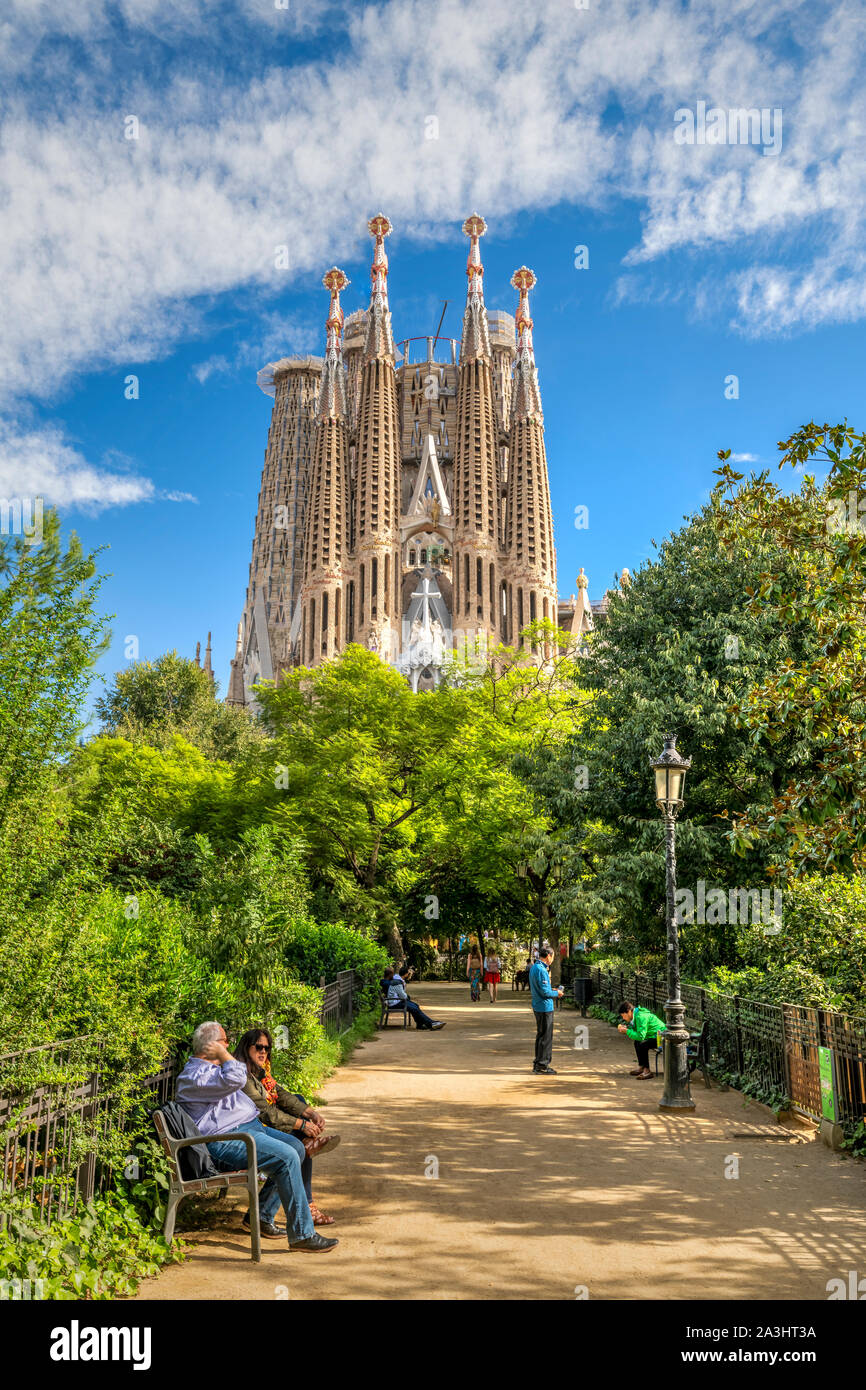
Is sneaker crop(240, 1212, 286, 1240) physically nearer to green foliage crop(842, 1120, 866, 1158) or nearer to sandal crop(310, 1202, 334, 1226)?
sandal crop(310, 1202, 334, 1226)

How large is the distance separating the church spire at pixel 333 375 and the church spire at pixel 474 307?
1018 cm

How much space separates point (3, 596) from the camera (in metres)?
7.58

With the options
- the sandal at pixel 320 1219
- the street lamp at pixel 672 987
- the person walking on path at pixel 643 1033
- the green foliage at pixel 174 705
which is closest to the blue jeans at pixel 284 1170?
the sandal at pixel 320 1219

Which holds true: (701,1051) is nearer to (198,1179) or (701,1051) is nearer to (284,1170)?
(284,1170)

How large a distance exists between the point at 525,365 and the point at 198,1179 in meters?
84.8

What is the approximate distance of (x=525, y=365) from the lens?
8400cm

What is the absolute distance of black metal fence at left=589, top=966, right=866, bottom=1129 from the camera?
26.4 feet

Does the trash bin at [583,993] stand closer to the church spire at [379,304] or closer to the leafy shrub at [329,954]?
the leafy shrub at [329,954]

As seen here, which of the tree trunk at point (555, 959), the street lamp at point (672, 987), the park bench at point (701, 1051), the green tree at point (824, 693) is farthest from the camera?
the tree trunk at point (555, 959)

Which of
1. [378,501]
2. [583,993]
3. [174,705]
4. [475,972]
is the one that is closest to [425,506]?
[378,501]

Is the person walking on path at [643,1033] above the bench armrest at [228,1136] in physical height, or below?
below

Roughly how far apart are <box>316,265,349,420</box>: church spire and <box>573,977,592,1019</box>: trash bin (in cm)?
6603

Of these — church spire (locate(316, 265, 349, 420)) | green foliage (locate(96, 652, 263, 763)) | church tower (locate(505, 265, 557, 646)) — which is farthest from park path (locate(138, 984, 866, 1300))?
church spire (locate(316, 265, 349, 420))

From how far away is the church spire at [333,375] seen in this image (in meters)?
80.5
